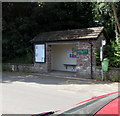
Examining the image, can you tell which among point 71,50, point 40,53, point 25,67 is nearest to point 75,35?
point 71,50

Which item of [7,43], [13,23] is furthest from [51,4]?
[7,43]

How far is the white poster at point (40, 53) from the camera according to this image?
13.9 m

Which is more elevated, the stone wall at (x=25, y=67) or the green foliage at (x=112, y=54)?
the green foliage at (x=112, y=54)

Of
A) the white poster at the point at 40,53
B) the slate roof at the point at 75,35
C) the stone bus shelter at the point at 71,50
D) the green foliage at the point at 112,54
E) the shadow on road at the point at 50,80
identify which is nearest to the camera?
the shadow on road at the point at 50,80

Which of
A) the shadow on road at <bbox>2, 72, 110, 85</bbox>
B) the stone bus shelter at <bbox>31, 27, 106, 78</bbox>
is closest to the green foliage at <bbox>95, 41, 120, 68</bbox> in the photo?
the stone bus shelter at <bbox>31, 27, 106, 78</bbox>

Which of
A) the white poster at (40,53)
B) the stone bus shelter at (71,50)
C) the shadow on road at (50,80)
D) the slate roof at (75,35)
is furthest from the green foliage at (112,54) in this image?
the white poster at (40,53)

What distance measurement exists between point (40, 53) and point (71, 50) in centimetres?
300

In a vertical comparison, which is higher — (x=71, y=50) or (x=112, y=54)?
(x=71, y=50)

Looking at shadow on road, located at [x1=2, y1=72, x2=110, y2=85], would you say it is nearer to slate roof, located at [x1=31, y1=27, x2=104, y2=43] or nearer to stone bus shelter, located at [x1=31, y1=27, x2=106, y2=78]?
stone bus shelter, located at [x1=31, y1=27, x2=106, y2=78]

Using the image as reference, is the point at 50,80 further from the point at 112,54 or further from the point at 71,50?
the point at 71,50

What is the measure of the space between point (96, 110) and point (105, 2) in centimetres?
1111

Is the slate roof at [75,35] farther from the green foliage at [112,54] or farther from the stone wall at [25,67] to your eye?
the stone wall at [25,67]

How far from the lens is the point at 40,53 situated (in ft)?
45.9

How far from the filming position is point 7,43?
17000 millimetres
